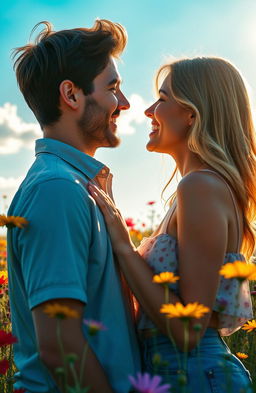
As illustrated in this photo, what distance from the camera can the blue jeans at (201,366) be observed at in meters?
2.50

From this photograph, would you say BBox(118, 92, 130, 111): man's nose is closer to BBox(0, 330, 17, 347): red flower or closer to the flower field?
the flower field

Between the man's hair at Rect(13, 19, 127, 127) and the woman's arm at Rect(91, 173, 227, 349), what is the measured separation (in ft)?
2.27

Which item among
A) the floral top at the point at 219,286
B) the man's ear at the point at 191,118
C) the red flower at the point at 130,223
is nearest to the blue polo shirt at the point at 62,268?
the floral top at the point at 219,286

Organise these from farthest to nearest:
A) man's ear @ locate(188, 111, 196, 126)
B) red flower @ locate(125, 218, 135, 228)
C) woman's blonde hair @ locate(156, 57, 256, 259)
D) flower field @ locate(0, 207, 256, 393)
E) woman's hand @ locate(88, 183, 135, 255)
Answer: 1. red flower @ locate(125, 218, 135, 228)
2. man's ear @ locate(188, 111, 196, 126)
3. woman's blonde hair @ locate(156, 57, 256, 259)
4. woman's hand @ locate(88, 183, 135, 255)
5. flower field @ locate(0, 207, 256, 393)

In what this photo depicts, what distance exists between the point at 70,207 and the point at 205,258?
0.64 metres

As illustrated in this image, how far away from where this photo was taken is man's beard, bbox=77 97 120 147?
9.85 ft

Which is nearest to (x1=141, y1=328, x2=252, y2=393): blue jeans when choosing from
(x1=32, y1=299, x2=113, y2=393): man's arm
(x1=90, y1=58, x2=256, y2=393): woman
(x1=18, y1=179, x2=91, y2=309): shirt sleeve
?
(x1=90, y1=58, x2=256, y2=393): woman

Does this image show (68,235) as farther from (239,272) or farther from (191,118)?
(191,118)

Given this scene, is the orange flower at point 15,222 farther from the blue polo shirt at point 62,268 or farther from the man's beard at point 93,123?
the man's beard at point 93,123

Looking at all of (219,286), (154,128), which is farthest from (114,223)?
(154,128)

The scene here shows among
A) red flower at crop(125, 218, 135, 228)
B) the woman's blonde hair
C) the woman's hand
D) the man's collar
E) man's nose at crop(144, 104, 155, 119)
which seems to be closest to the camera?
the woman's hand

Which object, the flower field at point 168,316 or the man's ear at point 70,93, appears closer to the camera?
the flower field at point 168,316

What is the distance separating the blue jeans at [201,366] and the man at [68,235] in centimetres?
10

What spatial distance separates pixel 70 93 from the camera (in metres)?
3.02
